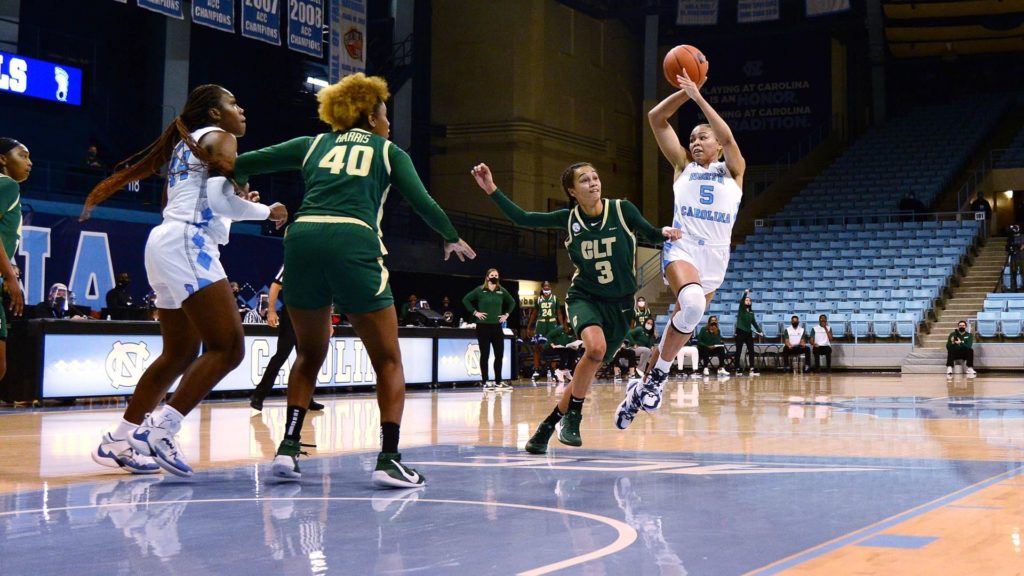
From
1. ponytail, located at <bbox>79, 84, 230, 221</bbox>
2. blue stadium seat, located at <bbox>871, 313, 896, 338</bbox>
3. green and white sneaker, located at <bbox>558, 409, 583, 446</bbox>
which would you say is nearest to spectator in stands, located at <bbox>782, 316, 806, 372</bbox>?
blue stadium seat, located at <bbox>871, 313, 896, 338</bbox>

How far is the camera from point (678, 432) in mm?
8062

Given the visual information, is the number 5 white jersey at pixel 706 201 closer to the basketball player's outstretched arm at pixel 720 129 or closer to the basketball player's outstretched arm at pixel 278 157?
the basketball player's outstretched arm at pixel 720 129

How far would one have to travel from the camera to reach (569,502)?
14.4 feet

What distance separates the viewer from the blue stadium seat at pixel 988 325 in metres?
24.9

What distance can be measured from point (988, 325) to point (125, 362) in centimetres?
1871

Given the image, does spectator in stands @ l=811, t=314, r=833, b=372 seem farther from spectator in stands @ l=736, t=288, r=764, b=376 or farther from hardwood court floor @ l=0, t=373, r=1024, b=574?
hardwood court floor @ l=0, t=373, r=1024, b=574

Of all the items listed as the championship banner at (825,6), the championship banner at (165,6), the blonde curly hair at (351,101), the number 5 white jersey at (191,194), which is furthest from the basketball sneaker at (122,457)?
the championship banner at (825,6)

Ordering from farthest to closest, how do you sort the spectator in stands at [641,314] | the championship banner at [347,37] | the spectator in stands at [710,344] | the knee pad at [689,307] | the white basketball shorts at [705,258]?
the spectator in stands at [710,344], the championship banner at [347,37], the spectator in stands at [641,314], the white basketball shorts at [705,258], the knee pad at [689,307]

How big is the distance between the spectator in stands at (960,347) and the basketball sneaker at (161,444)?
68.8ft

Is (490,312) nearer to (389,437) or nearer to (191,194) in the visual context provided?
(191,194)

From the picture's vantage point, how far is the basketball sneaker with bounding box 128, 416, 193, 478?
207 inches

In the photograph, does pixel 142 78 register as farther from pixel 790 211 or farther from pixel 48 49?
pixel 790 211

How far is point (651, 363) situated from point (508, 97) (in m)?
23.9

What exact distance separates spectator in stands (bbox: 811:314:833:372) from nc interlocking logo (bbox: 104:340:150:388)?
625 inches
